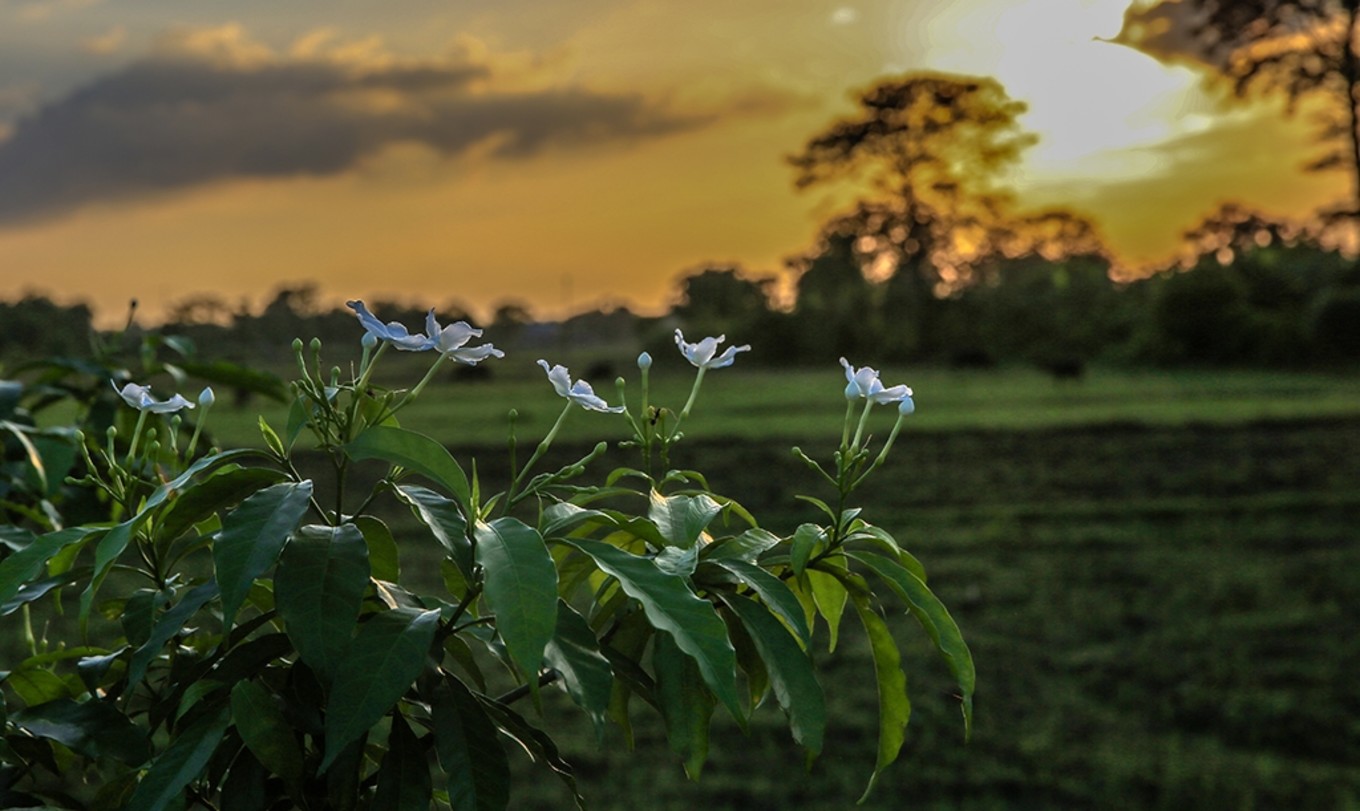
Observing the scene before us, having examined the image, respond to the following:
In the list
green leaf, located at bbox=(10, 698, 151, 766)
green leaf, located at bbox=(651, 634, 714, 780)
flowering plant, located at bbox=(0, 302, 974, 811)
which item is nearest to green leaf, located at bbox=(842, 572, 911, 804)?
flowering plant, located at bbox=(0, 302, 974, 811)

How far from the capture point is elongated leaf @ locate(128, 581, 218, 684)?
644mm

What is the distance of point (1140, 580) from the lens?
6.09 meters

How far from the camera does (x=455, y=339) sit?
2.27 feet

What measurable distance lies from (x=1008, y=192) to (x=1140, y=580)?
2187 cm

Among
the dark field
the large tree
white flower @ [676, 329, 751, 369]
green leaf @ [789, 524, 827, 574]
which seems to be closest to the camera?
green leaf @ [789, 524, 827, 574]

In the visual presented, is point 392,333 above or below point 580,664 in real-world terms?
above

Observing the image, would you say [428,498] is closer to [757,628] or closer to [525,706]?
[757,628]

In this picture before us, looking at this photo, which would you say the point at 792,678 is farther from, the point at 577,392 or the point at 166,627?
the point at 166,627

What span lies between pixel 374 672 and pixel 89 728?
263mm

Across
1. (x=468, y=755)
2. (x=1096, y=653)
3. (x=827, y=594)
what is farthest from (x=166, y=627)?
(x=1096, y=653)

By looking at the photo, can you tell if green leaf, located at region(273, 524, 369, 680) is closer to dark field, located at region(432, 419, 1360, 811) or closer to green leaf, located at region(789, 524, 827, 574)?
green leaf, located at region(789, 524, 827, 574)

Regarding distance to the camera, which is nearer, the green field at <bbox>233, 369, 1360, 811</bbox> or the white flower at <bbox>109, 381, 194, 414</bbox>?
the white flower at <bbox>109, 381, 194, 414</bbox>

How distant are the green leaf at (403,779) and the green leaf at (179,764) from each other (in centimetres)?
9

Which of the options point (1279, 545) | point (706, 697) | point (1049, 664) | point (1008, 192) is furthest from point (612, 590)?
point (1008, 192)
